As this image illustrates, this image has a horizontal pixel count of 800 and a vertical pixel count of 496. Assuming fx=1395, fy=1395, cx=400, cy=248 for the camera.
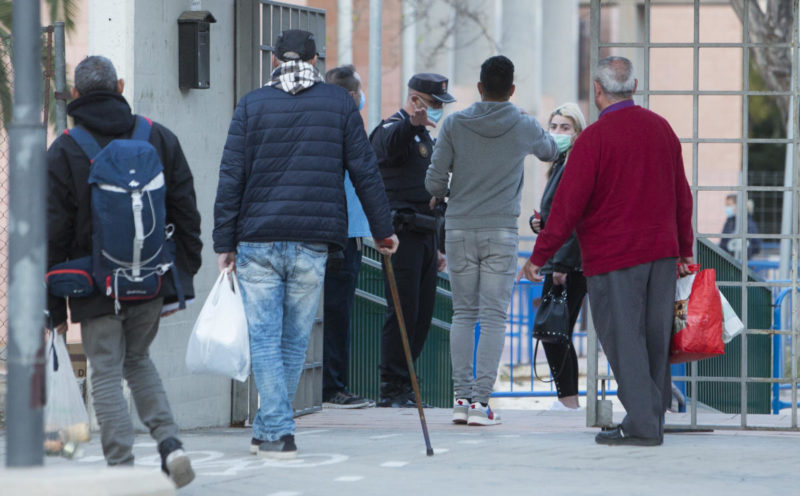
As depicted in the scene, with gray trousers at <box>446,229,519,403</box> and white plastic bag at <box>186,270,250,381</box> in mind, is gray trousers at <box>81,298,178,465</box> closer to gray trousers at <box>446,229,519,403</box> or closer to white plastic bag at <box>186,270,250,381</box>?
white plastic bag at <box>186,270,250,381</box>

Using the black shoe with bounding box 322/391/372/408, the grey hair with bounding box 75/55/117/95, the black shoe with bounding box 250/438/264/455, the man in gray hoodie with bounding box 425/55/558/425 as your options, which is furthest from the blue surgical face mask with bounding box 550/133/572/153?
the grey hair with bounding box 75/55/117/95

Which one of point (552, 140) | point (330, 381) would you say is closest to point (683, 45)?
point (552, 140)

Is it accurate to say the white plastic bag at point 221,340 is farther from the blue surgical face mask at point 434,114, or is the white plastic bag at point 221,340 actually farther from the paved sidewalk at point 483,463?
the blue surgical face mask at point 434,114

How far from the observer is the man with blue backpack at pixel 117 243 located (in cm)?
523

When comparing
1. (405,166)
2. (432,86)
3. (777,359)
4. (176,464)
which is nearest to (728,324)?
(432,86)

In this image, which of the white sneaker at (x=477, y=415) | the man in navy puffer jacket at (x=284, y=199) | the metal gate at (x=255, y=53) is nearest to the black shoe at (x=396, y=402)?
the metal gate at (x=255, y=53)

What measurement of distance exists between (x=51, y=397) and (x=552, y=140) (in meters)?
3.55

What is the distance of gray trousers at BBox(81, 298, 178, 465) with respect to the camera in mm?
5328

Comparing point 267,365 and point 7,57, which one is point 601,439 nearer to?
point 267,365

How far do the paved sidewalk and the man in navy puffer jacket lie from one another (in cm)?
41

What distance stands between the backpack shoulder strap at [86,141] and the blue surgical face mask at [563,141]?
11.6ft

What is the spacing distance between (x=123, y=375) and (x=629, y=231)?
2.53 m

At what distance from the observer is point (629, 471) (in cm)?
613

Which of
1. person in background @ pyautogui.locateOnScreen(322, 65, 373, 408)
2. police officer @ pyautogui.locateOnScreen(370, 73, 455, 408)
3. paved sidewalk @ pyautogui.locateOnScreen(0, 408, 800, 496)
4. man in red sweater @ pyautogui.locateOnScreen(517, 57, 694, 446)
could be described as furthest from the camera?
person in background @ pyautogui.locateOnScreen(322, 65, 373, 408)
